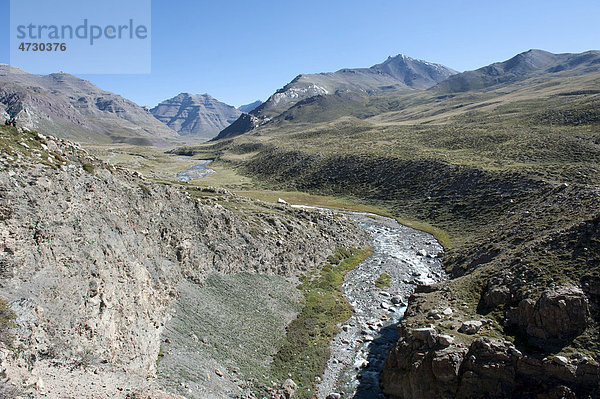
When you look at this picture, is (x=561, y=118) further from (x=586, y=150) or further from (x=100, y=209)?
(x=100, y=209)

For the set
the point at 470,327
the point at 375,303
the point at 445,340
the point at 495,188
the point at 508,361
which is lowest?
the point at 375,303

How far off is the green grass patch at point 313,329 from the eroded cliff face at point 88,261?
7.22 m

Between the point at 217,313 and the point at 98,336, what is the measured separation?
476 inches

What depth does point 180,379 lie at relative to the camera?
2125 cm

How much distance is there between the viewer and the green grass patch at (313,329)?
26969mm

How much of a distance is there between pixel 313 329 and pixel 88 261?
20367 mm

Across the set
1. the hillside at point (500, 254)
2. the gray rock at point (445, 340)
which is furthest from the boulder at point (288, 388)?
the gray rock at point (445, 340)

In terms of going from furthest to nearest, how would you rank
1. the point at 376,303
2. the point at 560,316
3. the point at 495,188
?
the point at 495,188 → the point at 376,303 → the point at 560,316

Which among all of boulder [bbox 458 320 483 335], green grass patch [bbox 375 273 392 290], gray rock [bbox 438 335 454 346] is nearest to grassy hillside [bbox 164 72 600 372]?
boulder [bbox 458 320 483 335]

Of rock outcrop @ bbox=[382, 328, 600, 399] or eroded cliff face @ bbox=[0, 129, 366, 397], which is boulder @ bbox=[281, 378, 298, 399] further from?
eroded cliff face @ bbox=[0, 129, 366, 397]

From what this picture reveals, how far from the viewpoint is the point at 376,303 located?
38.8 m

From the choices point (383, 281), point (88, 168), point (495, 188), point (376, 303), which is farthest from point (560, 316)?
point (495, 188)

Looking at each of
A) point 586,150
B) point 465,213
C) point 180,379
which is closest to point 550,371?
point 180,379

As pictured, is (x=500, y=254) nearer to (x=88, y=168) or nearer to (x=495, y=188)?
(x=495, y=188)
